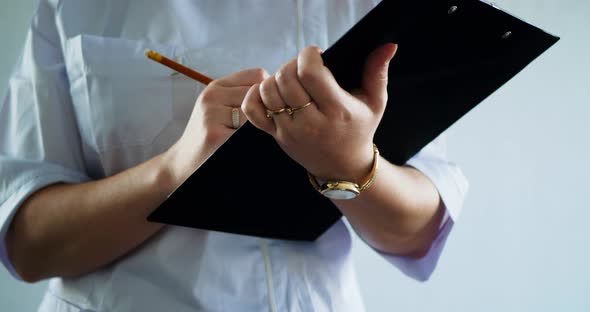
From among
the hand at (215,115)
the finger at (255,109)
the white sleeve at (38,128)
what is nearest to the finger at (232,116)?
the hand at (215,115)

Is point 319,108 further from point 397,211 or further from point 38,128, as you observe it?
point 38,128

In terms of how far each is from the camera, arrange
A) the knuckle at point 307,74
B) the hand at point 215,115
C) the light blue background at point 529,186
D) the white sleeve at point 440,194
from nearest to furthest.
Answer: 1. the knuckle at point 307,74
2. the hand at point 215,115
3. the white sleeve at point 440,194
4. the light blue background at point 529,186

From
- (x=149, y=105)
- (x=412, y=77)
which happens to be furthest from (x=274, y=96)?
(x=149, y=105)

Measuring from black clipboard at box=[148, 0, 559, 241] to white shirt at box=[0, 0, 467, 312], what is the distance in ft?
0.14

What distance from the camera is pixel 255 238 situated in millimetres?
583

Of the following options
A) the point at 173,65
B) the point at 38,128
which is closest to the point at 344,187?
the point at 173,65

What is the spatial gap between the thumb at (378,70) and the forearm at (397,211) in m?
0.12

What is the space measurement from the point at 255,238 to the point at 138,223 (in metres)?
0.12

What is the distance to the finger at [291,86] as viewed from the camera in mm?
361

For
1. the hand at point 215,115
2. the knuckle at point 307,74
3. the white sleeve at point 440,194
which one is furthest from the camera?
the white sleeve at point 440,194

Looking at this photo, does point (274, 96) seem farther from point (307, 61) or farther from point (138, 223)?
point (138, 223)

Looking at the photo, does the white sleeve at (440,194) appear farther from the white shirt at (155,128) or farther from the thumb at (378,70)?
the thumb at (378,70)

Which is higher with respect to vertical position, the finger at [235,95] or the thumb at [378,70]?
the thumb at [378,70]

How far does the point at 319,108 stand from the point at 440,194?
30cm
